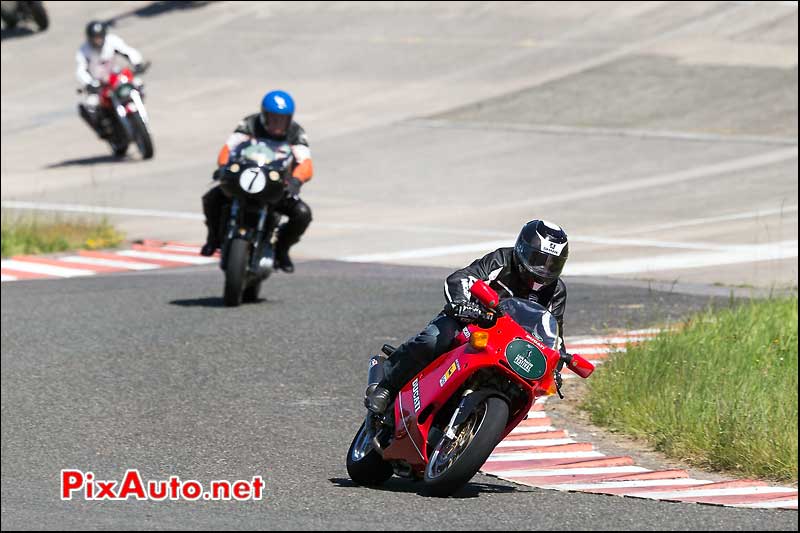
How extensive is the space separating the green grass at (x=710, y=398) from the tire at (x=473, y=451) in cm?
385

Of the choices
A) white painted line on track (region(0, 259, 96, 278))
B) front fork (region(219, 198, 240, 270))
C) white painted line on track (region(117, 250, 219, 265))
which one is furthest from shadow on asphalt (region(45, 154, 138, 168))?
front fork (region(219, 198, 240, 270))

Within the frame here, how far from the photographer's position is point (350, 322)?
15875mm

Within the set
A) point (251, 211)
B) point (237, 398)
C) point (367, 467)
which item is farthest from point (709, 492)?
point (251, 211)

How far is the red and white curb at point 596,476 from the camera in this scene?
9031 mm

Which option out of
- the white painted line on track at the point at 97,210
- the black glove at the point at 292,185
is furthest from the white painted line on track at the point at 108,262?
the black glove at the point at 292,185

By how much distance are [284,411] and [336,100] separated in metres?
24.8

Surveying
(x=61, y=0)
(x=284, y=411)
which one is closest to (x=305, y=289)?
(x=284, y=411)

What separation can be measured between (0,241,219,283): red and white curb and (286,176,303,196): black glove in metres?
6.47

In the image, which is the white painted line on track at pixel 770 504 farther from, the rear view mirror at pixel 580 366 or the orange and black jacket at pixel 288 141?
the orange and black jacket at pixel 288 141

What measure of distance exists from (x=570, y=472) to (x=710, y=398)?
1.62 metres

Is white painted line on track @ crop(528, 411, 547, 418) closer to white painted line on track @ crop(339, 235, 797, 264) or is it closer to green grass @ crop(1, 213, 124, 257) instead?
white painted line on track @ crop(339, 235, 797, 264)

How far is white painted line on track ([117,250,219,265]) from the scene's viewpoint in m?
21.6

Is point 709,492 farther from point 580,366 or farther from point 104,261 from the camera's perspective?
point 104,261

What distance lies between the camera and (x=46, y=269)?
68.0 ft
